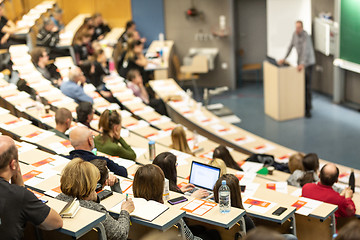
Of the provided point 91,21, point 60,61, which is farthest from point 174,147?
point 91,21

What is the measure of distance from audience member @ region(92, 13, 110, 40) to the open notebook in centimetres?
994

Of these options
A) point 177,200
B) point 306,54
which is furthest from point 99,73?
point 177,200

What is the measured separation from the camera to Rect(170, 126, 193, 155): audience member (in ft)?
22.0

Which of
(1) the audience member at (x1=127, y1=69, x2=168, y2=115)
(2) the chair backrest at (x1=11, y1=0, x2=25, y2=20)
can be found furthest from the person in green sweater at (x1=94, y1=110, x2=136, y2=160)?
(2) the chair backrest at (x1=11, y1=0, x2=25, y2=20)

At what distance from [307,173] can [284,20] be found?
721 cm

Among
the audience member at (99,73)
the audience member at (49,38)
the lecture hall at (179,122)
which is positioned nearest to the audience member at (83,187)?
the lecture hall at (179,122)

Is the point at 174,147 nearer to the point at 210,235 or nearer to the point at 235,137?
the point at 235,137

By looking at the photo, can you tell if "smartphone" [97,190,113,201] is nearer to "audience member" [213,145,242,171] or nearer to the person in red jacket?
the person in red jacket

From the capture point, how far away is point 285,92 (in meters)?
10.7

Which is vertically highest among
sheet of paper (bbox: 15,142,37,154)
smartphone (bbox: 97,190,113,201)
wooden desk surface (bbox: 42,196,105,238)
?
wooden desk surface (bbox: 42,196,105,238)

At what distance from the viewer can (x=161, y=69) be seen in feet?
39.3

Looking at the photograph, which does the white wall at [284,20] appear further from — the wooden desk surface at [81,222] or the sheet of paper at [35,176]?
the wooden desk surface at [81,222]

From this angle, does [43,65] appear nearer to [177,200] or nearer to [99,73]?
[99,73]

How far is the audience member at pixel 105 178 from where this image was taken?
14.4ft
